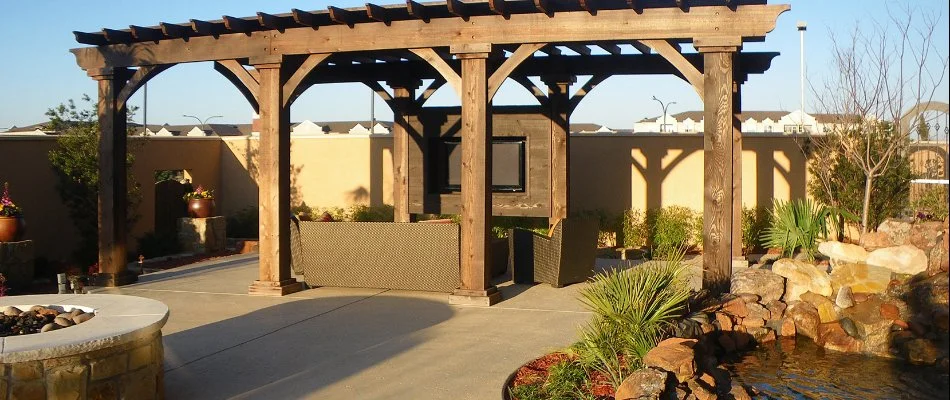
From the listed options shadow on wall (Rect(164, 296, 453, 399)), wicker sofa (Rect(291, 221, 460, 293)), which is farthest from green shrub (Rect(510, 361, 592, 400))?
wicker sofa (Rect(291, 221, 460, 293))

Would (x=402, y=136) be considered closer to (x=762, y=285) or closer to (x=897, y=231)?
(x=762, y=285)

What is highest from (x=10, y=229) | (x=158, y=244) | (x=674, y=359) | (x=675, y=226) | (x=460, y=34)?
(x=460, y=34)

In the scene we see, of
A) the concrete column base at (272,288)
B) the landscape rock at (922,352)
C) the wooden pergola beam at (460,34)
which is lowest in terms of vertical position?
the landscape rock at (922,352)

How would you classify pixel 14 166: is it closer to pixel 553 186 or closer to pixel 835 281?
pixel 553 186

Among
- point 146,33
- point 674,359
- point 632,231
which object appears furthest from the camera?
point 632,231

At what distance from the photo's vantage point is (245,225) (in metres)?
15.9

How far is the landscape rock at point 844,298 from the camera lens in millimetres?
8023

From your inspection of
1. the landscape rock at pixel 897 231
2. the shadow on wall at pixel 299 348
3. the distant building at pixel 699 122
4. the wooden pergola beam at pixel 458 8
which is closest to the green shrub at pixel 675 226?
the landscape rock at pixel 897 231

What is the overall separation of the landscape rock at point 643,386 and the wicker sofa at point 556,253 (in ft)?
13.9

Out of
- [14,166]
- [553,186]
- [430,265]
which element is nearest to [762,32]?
[430,265]

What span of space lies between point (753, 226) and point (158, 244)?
9.05 meters

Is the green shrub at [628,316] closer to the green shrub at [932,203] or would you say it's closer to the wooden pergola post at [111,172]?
the green shrub at [932,203]

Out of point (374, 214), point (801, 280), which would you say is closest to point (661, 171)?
point (374, 214)

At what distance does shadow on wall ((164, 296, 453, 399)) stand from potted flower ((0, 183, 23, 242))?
11.9 feet
